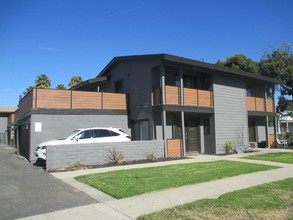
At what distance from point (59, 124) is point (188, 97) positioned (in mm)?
7755

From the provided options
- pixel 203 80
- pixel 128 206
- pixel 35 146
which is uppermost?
pixel 203 80

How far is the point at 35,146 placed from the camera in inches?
648

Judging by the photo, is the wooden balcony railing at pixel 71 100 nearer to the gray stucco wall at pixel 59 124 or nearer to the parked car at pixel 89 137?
the gray stucco wall at pixel 59 124

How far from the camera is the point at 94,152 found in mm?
14180

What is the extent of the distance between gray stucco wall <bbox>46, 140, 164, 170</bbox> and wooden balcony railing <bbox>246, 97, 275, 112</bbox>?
992cm

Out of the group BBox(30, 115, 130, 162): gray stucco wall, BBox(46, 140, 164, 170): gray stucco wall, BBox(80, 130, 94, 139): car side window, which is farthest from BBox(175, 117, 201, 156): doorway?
BBox(80, 130, 94, 139): car side window

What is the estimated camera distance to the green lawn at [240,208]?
238 inches

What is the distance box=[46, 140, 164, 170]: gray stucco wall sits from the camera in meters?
13.0

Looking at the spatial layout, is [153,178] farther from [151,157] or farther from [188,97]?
[188,97]

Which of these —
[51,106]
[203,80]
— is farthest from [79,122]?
[203,80]

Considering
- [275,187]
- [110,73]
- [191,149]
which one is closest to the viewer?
[275,187]

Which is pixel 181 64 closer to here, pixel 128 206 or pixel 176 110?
pixel 176 110

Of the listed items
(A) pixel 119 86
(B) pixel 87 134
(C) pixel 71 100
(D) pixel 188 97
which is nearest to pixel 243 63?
(A) pixel 119 86

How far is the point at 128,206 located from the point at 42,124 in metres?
11.5
